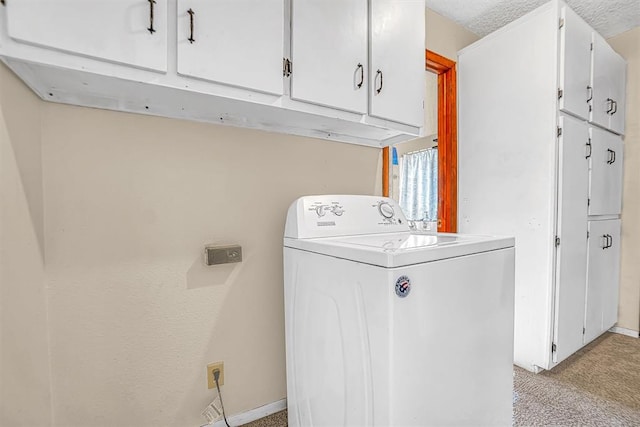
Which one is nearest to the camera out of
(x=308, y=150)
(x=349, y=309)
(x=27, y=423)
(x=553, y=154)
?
(x=27, y=423)

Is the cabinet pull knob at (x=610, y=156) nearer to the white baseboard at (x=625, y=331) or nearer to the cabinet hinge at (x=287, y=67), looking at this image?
the white baseboard at (x=625, y=331)

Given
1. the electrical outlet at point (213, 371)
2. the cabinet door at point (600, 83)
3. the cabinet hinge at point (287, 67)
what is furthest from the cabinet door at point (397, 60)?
the cabinet door at point (600, 83)

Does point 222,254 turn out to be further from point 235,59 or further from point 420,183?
point 420,183

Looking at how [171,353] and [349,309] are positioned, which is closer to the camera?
[349,309]

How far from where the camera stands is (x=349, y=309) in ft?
3.40

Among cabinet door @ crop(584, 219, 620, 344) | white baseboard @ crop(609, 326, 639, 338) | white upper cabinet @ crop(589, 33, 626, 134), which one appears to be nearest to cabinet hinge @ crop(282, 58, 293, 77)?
white upper cabinet @ crop(589, 33, 626, 134)

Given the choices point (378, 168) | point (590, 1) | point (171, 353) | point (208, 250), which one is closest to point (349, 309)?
point (208, 250)

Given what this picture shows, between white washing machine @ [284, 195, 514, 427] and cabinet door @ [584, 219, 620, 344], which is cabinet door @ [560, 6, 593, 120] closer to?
cabinet door @ [584, 219, 620, 344]

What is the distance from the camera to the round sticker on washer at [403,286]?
0.91 meters

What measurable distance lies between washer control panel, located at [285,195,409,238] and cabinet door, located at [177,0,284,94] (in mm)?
517

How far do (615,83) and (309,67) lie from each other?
2712 millimetres

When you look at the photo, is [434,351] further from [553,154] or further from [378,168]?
[553,154]

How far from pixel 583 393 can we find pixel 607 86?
7.21 feet

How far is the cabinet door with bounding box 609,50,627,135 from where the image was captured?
94.2 inches
